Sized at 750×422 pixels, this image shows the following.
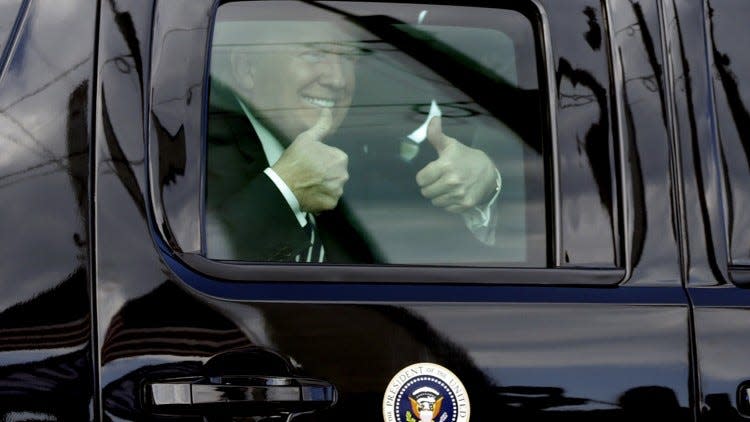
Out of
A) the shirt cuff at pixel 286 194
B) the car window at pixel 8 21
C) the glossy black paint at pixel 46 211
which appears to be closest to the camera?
the glossy black paint at pixel 46 211

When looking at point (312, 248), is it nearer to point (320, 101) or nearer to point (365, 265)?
point (365, 265)

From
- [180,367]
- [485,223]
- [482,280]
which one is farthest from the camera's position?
[485,223]

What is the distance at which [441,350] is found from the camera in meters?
1.79

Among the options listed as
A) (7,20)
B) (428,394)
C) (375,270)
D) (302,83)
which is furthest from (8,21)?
(428,394)

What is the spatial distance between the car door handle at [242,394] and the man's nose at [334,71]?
529mm

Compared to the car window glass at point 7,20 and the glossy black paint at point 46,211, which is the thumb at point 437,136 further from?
the car window glass at point 7,20

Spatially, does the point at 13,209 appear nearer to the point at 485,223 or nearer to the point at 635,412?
the point at 485,223

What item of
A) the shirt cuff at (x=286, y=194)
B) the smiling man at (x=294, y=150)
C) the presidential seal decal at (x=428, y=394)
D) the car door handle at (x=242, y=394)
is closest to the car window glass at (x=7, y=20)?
the smiling man at (x=294, y=150)

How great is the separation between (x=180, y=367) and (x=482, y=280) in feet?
1.56

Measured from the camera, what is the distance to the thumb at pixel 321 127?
6.63 feet

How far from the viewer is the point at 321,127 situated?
2023mm

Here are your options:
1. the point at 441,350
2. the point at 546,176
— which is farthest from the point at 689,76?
the point at 441,350

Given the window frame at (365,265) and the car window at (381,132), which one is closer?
the window frame at (365,265)

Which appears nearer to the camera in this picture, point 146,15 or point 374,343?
point 374,343
